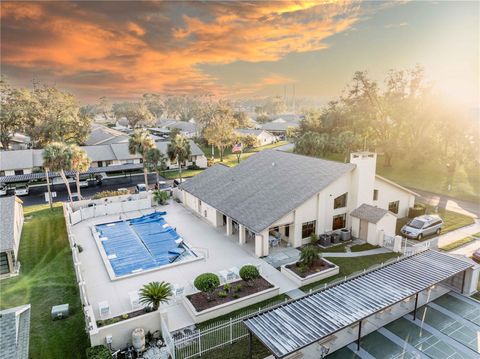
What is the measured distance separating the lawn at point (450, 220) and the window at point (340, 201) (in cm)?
589

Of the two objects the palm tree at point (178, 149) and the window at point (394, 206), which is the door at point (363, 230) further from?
the palm tree at point (178, 149)

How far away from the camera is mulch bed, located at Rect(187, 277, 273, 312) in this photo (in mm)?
17750

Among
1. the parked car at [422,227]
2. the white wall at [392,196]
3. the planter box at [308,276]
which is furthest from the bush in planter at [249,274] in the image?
the parked car at [422,227]

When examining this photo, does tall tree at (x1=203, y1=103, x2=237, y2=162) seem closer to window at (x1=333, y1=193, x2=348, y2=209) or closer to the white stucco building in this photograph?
the white stucco building

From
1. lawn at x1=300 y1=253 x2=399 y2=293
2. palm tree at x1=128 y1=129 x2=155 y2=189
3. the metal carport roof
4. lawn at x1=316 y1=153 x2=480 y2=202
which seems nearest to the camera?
lawn at x1=300 y1=253 x2=399 y2=293

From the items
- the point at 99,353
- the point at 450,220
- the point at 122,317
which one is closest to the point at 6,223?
the point at 122,317

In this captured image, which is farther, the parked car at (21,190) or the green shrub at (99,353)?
the parked car at (21,190)

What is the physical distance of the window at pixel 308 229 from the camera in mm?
25812

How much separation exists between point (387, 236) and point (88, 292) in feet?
72.6

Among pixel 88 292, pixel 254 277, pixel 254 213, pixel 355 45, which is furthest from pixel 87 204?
pixel 355 45

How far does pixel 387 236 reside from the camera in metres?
25.3

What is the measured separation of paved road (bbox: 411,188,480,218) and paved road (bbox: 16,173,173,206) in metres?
37.2

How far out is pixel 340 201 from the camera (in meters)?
27.3

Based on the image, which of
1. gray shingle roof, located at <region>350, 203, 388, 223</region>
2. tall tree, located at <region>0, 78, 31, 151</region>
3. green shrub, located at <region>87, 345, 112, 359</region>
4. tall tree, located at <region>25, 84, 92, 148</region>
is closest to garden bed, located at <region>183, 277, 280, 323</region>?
green shrub, located at <region>87, 345, 112, 359</region>
